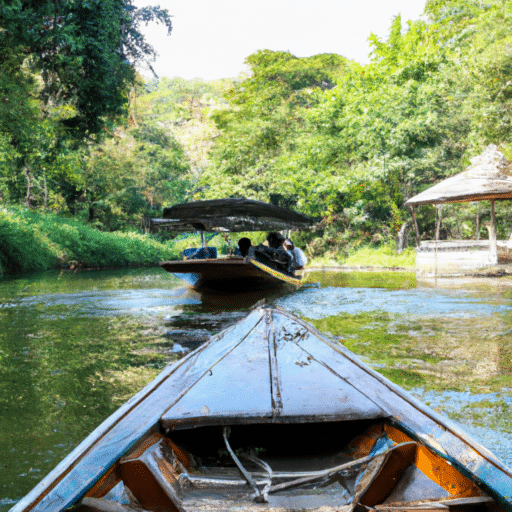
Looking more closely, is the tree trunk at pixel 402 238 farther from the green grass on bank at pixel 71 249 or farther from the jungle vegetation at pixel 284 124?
the jungle vegetation at pixel 284 124

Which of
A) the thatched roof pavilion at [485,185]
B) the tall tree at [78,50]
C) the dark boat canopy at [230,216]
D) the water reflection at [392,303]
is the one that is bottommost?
the water reflection at [392,303]

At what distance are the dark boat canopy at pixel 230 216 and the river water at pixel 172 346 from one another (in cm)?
183

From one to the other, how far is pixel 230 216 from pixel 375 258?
10.1m

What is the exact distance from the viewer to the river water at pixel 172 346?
2.98 metres

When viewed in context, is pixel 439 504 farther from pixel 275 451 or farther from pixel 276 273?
pixel 276 273

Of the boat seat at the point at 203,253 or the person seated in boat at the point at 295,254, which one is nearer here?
the boat seat at the point at 203,253

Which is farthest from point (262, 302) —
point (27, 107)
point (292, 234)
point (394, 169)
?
point (292, 234)

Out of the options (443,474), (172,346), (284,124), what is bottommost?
(172,346)

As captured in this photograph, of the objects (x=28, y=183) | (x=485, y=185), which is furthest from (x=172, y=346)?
(x=28, y=183)

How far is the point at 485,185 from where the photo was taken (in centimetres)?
1318

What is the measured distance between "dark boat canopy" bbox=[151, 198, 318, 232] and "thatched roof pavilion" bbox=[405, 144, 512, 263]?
446 cm

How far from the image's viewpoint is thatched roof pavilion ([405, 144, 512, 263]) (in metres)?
13.1

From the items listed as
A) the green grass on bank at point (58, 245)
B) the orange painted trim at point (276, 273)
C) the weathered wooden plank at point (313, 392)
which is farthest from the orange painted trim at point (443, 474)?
the green grass on bank at point (58, 245)

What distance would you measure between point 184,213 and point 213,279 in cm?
170
